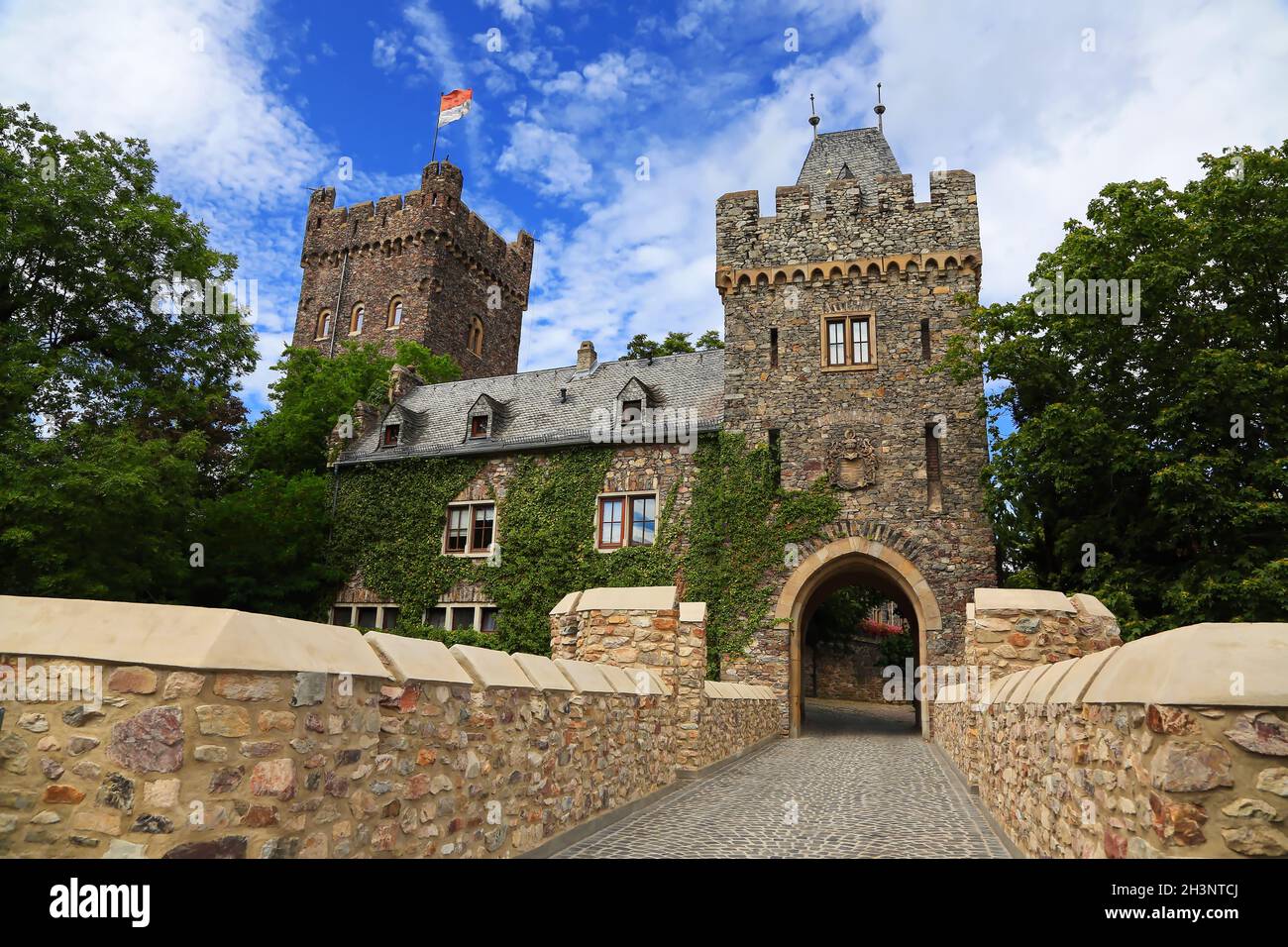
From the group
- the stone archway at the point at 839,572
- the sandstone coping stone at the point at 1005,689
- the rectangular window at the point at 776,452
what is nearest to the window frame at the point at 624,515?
the rectangular window at the point at 776,452

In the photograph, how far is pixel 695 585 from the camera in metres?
18.4

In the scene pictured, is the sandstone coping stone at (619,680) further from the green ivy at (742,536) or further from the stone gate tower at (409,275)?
the stone gate tower at (409,275)

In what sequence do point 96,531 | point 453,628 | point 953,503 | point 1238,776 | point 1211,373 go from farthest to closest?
point 453,628 → point 953,503 → point 96,531 → point 1211,373 → point 1238,776

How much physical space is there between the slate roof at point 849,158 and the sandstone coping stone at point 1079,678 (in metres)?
19.2

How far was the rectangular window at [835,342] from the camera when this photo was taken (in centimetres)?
1938

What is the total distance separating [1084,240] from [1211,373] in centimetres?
333

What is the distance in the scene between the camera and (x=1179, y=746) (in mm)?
2562

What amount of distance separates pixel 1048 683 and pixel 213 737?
152 inches

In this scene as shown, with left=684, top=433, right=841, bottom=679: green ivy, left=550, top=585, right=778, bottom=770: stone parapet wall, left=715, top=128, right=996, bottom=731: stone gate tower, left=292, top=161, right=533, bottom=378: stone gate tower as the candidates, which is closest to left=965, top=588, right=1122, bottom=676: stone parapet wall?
left=550, top=585, right=778, bottom=770: stone parapet wall

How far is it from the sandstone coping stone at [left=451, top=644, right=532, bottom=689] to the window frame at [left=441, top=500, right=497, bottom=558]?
52.9ft

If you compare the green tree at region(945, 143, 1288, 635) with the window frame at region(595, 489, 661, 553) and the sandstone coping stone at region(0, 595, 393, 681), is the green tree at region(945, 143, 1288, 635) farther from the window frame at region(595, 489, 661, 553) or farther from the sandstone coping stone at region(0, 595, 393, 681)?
the sandstone coping stone at region(0, 595, 393, 681)

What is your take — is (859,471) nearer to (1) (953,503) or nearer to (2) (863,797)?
(1) (953,503)

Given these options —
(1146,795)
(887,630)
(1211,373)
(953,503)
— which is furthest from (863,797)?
(887,630)
